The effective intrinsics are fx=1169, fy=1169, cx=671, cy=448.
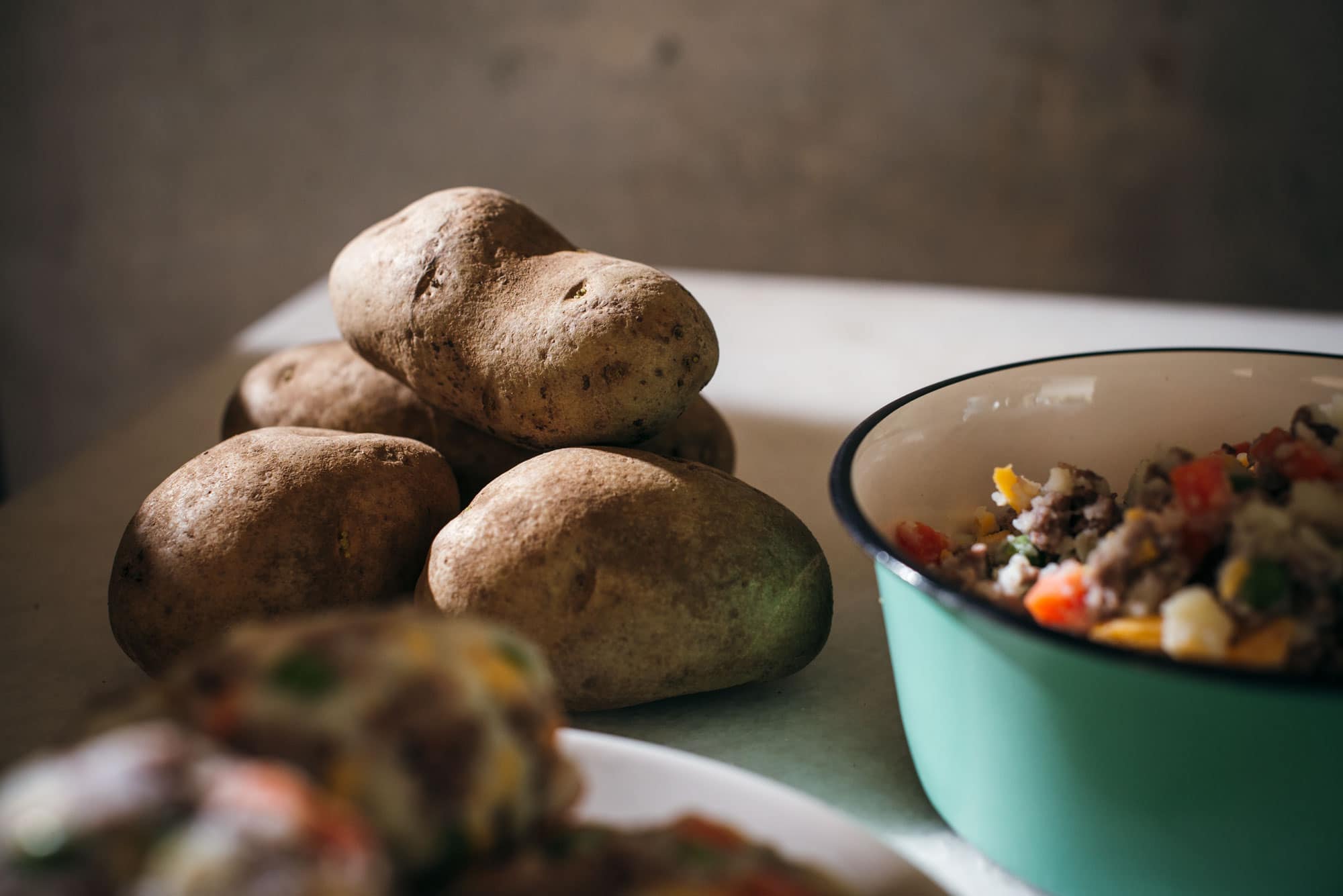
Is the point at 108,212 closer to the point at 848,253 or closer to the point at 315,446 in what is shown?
the point at 848,253

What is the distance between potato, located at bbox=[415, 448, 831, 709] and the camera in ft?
2.13

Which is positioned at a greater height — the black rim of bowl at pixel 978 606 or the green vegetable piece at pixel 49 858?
the green vegetable piece at pixel 49 858

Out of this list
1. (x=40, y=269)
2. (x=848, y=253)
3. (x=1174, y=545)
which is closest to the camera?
(x=1174, y=545)

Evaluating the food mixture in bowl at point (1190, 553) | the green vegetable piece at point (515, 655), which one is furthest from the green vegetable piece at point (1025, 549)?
the green vegetable piece at point (515, 655)

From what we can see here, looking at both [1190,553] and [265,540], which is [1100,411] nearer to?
[1190,553]

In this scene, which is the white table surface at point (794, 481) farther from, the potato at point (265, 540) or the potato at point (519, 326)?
the potato at point (519, 326)

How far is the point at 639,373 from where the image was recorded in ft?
2.40

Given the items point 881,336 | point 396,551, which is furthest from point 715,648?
point 881,336

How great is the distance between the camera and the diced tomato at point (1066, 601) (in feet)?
1.79

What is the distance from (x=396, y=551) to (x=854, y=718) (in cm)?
30

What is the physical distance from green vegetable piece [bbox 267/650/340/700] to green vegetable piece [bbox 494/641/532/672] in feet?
0.18

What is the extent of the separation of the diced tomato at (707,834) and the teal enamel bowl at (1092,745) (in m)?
0.15

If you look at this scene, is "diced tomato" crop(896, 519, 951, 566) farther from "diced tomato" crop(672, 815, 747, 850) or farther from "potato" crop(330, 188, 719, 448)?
"diced tomato" crop(672, 815, 747, 850)

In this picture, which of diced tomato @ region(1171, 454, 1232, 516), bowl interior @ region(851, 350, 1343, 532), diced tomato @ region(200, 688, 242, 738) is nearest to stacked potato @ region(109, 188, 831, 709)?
bowl interior @ region(851, 350, 1343, 532)
